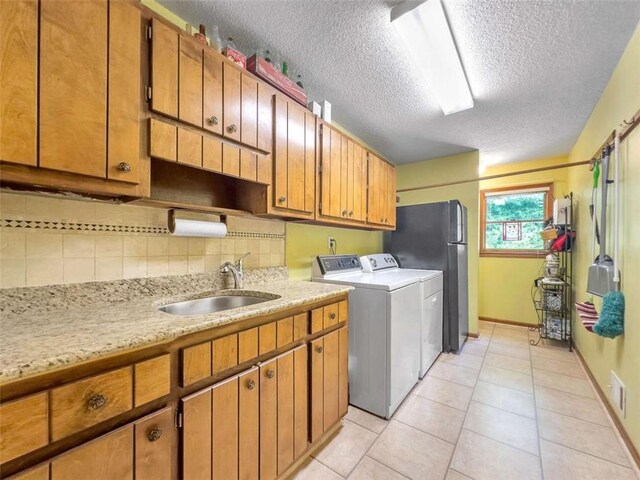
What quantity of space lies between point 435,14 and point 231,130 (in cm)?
119

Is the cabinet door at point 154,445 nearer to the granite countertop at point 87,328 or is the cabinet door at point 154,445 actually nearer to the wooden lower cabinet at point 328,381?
the granite countertop at point 87,328

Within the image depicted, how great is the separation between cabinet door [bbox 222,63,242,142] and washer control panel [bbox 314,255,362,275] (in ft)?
3.91

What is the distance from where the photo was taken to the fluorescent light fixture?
4.35ft

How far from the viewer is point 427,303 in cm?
241

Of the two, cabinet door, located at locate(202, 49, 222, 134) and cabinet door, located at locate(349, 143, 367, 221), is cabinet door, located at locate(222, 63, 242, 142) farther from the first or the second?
cabinet door, located at locate(349, 143, 367, 221)

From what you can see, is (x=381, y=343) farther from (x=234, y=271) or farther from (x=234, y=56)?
(x=234, y=56)

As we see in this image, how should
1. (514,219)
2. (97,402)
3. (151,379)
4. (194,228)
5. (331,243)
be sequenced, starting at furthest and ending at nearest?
(514,219) → (331,243) → (194,228) → (151,379) → (97,402)

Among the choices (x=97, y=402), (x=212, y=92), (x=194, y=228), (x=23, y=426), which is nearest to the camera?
(x=23, y=426)

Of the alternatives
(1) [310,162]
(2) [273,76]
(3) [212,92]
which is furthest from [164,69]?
(1) [310,162]

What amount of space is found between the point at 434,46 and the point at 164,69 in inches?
57.7

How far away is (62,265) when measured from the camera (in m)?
1.07

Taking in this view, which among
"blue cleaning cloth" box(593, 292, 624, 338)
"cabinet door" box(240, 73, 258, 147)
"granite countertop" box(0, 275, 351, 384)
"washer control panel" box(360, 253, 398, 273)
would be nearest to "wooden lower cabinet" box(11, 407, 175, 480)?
"granite countertop" box(0, 275, 351, 384)

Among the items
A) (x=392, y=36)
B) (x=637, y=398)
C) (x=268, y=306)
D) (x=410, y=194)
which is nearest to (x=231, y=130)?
(x=268, y=306)

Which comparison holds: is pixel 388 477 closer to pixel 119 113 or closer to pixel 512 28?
pixel 119 113
